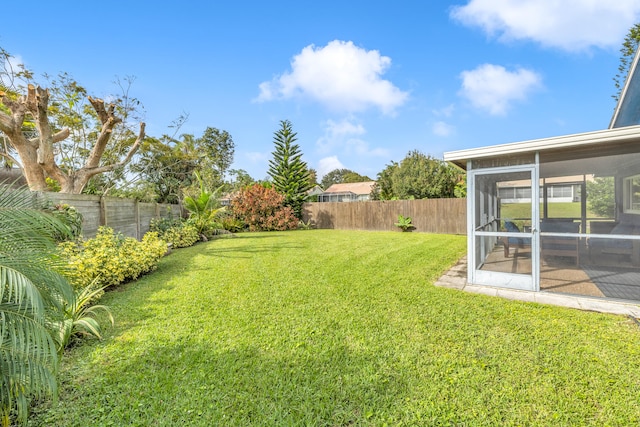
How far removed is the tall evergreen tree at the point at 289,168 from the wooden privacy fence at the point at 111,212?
792cm

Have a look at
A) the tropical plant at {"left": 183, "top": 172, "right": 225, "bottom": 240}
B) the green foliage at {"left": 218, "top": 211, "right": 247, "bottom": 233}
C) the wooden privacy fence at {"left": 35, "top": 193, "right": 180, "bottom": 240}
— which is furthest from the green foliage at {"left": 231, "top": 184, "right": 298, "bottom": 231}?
the wooden privacy fence at {"left": 35, "top": 193, "right": 180, "bottom": 240}

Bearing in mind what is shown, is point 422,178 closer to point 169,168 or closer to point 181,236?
point 181,236

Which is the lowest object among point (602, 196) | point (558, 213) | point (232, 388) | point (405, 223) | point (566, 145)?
point (232, 388)

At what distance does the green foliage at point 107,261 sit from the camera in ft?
14.3

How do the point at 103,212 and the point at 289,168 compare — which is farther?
the point at 289,168

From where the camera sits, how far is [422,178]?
18.9 meters

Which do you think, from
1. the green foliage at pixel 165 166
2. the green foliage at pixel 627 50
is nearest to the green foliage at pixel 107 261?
the green foliage at pixel 165 166

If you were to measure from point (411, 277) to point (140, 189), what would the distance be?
A: 1602 centimetres

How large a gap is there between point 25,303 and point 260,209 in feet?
43.9

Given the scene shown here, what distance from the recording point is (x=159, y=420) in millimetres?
1954

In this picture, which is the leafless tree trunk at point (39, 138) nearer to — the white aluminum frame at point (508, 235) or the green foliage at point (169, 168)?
the green foliage at point (169, 168)

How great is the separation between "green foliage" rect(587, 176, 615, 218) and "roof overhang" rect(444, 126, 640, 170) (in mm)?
2707

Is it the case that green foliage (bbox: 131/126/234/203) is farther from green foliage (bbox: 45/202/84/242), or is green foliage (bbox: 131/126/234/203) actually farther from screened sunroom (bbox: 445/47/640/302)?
screened sunroom (bbox: 445/47/640/302)

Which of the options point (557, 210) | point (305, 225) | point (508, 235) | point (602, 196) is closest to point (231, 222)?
point (305, 225)
